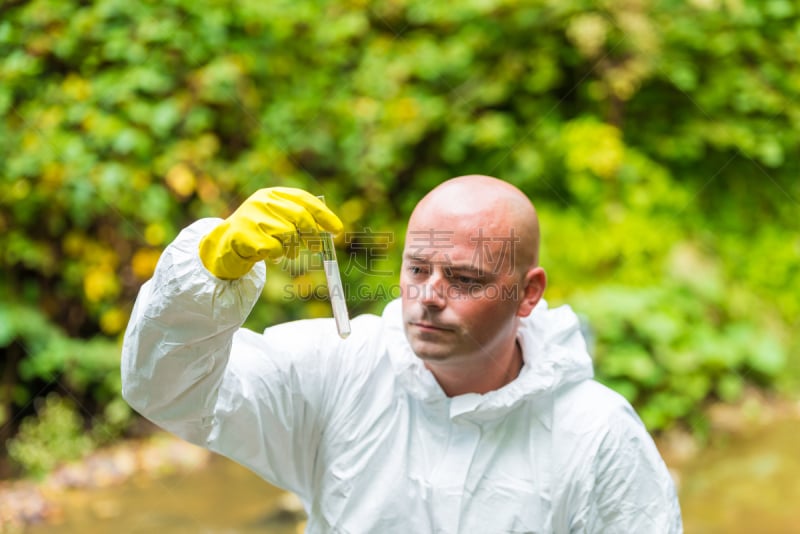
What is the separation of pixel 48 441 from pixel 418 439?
2462 millimetres

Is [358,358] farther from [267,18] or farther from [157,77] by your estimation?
[267,18]

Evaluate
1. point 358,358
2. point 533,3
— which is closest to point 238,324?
point 358,358

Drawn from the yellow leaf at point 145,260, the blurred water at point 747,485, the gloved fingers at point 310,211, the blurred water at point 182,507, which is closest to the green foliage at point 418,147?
the yellow leaf at point 145,260

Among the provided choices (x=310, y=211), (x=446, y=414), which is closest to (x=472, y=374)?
(x=446, y=414)

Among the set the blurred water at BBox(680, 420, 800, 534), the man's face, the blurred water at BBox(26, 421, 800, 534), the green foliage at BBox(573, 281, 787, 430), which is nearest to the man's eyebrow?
the man's face

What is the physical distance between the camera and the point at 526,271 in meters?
1.81

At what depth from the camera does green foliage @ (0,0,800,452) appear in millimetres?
3672

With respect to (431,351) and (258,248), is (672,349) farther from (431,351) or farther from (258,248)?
(258,248)

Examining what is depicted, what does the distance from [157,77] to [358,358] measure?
7.82 ft

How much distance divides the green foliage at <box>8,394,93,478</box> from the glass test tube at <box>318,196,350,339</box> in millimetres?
2419

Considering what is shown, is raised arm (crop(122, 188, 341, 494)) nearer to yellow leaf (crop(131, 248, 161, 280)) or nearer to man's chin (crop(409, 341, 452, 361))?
man's chin (crop(409, 341, 452, 361))

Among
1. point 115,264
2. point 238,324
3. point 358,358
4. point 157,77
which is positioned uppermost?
A: point 157,77

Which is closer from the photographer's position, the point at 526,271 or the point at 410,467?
the point at 410,467

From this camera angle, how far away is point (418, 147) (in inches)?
187
